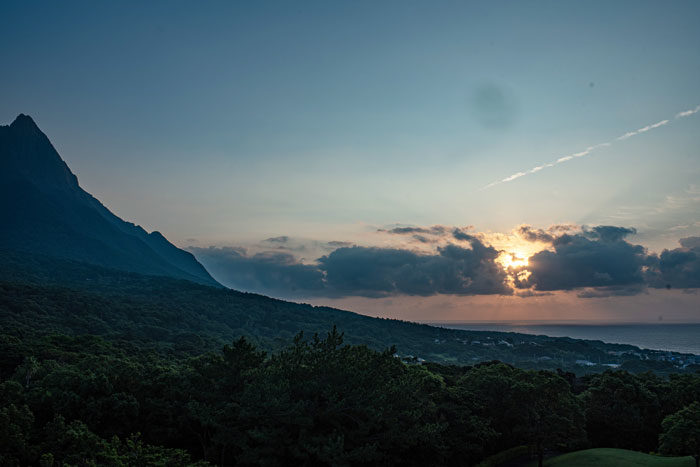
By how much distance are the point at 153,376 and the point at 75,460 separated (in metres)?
16.5

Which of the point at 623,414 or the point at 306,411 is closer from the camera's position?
the point at 306,411

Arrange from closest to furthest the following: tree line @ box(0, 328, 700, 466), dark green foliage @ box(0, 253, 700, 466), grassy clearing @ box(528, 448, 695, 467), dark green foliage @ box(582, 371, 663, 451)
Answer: tree line @ box(0, 328, 700, 466), dark green foliage @ box(0, 253, 700, 466), grassy clearing @ box(528, 448, 695, 467), dark green foliage @ box(582, 371, 663, 451)

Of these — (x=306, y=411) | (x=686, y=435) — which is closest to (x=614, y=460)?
(x=686, y=435)

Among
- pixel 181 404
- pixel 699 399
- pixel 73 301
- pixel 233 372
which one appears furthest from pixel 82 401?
pixel 73 301

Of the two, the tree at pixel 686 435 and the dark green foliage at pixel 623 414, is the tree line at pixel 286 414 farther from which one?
the dark green foliage at pixel 623 414

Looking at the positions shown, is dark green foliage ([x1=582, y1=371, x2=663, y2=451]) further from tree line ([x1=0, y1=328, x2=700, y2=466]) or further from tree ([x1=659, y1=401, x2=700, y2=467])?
tree ([x1=659, y1=401, x2=700, y2=467])

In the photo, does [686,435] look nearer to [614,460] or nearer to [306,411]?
[614,460]

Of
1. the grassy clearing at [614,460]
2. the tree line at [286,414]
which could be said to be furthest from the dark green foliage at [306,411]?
the grassy clearing at [614,460]

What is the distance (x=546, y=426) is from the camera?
33.0m

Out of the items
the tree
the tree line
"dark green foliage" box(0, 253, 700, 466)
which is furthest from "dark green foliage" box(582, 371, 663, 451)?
the tree

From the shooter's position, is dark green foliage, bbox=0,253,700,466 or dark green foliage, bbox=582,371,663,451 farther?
dark green foliage, bbox=582,371,663,451

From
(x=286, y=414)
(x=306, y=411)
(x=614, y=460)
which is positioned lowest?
(x=614, y=460)

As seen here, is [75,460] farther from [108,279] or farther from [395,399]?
[108,279]

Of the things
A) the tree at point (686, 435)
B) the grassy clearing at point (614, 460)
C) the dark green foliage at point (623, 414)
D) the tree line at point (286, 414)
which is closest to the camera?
the tree line at point (286, 414)
